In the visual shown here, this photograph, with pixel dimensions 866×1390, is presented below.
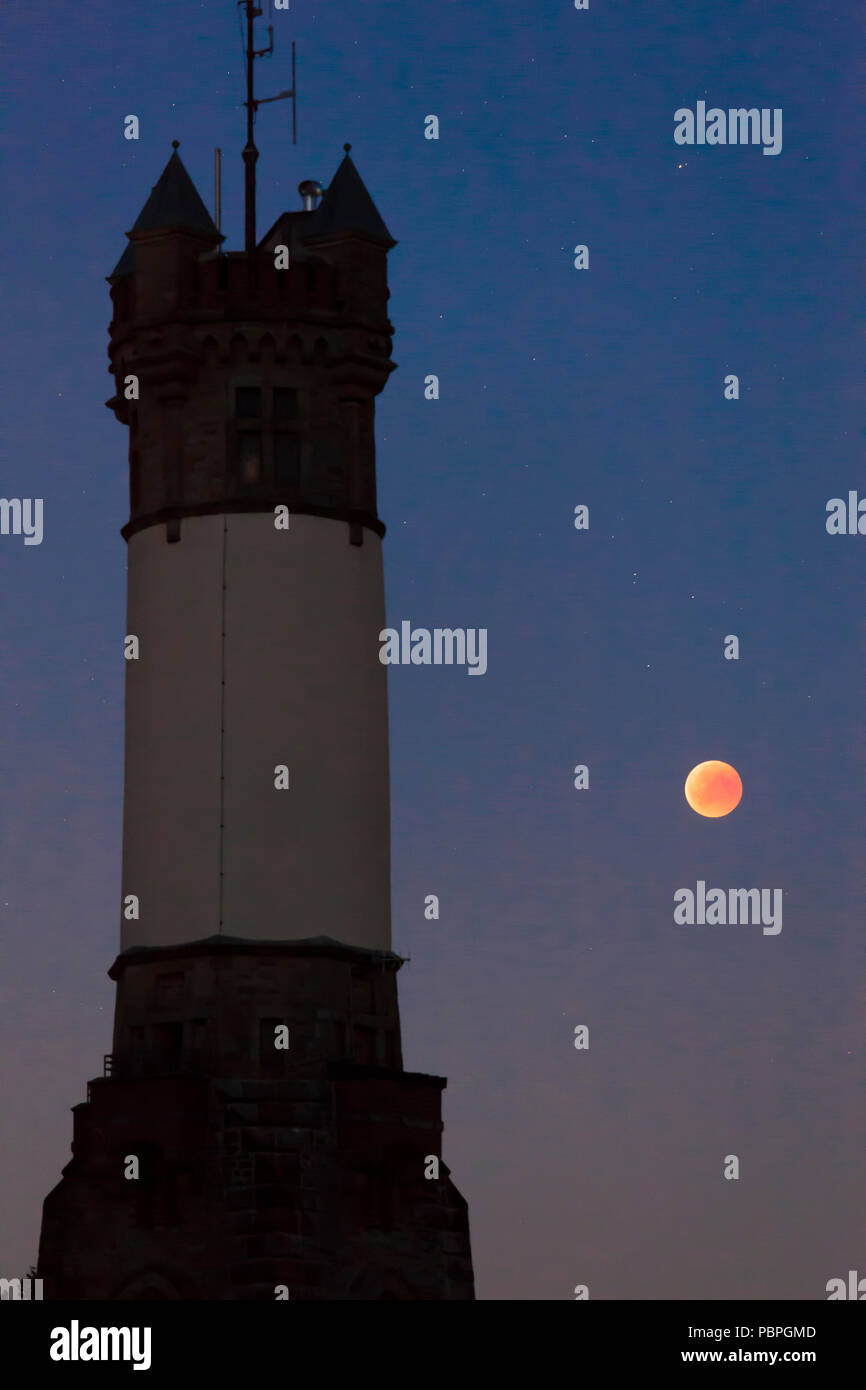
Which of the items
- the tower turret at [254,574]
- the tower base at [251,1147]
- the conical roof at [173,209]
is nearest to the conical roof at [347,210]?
the tower turret at [254,574]

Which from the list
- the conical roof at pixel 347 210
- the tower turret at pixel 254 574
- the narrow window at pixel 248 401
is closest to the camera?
the tower turret at pixel 254 574

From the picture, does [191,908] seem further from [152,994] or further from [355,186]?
[355,186]

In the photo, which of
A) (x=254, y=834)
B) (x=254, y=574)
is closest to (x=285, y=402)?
(x=254, y=574)

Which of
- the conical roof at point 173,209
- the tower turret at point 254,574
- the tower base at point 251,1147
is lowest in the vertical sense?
the tower base at point 251,1147

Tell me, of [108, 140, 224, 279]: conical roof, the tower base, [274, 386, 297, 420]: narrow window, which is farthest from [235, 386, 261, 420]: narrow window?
the tower base

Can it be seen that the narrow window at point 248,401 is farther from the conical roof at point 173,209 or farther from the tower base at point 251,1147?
the tower base at point 251,1147
